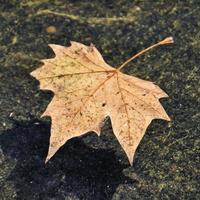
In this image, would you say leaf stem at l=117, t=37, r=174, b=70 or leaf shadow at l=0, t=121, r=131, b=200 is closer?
leaf shadow at l=0, t=121, r=131, b=200

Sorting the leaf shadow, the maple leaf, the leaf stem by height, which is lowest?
the leaf shadow

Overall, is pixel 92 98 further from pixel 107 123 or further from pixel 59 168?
pixel 59 168

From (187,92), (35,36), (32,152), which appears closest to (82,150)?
(32,152)

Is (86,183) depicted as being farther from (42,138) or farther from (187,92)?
(187,92)

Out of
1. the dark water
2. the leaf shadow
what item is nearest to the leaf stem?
the dark water

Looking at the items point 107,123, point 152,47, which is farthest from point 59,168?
point 152,47

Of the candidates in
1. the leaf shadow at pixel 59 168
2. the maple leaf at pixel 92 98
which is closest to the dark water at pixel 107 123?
the leaf shadow at pixel 59 168

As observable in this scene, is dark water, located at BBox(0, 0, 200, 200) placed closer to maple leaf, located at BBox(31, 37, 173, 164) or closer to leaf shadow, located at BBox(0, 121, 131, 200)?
leaf shadow, located at BBox(0, 121, 131, 200)
